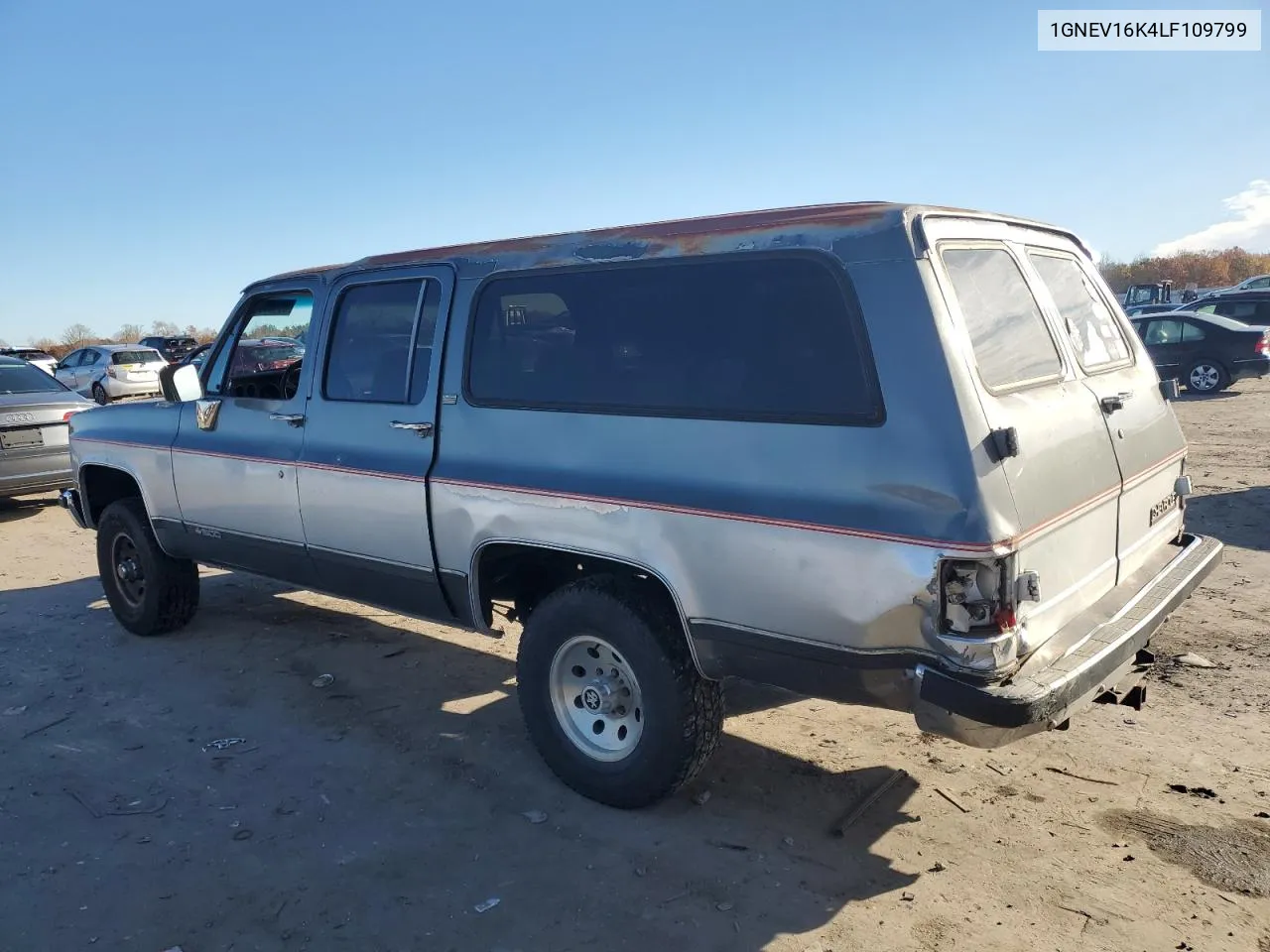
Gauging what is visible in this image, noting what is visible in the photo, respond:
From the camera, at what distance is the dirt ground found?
2941 mm

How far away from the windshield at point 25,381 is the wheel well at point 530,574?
8277mm

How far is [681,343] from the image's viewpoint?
10.9 feet

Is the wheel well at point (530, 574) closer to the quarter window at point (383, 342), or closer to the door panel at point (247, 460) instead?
the quarter window at point (383, 342)

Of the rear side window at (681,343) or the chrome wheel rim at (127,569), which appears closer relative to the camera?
the rear side window at (681,343)

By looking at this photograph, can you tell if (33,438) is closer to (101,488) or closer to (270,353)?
(101,488)

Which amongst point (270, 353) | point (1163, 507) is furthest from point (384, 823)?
point (1163, 507)

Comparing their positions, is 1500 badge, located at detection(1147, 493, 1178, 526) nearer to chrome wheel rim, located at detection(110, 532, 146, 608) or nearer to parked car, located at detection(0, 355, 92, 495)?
chrome wheel rim, located at detection(110, 532, 146, 608)

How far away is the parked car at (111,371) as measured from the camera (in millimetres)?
20219

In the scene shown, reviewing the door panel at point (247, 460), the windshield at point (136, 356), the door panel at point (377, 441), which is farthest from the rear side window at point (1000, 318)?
the windshield at point (136, 356)

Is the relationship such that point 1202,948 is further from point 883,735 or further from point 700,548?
point 700,548

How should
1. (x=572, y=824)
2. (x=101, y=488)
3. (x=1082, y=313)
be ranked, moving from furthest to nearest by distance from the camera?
Answer: 1. (x=101, y=488)
2. (x=1082, y=313)
3. (x=572, y=824)

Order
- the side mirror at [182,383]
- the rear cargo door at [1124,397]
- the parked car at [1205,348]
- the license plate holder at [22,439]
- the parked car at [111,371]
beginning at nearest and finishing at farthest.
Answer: the rear cargo door at [1124,397] < the side mirror at [182,383] < the license plate holder at [22,439] < the parked car at [1205,348] < the parked car at [111,371]

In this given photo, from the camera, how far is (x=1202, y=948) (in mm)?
2730

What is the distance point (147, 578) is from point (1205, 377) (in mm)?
17514
